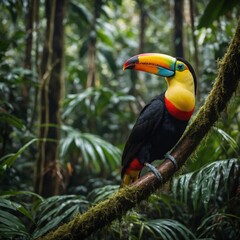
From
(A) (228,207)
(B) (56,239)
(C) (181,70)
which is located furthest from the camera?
(A) (228,207)

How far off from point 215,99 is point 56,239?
1301 millimetres

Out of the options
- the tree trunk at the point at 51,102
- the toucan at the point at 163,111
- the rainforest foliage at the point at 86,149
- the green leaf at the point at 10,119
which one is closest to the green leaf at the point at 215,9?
the rainforest foliage at the point at 86,149

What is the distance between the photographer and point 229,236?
288 cm

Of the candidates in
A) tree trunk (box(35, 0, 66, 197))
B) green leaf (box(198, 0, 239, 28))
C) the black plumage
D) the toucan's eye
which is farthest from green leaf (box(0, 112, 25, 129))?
green leaf (box(198, 0, 239, 28))

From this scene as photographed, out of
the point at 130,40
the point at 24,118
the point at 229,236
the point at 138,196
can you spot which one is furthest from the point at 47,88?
the point at 130,40

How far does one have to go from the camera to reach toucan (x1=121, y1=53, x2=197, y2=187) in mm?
2408

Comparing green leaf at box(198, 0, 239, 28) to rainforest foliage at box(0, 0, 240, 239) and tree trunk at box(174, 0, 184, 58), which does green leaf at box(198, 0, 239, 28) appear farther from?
tree trunk at box(174, 0, 184, 58)

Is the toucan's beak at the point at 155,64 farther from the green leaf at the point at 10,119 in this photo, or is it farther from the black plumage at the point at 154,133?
the green leaf at the point at 10,119

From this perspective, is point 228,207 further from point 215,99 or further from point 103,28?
point 103,28

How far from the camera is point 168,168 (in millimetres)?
2180

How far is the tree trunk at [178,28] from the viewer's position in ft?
15.3

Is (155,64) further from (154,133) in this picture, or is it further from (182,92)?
(154,133)

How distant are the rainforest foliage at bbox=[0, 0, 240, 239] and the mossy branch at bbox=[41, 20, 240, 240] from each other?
214 mm

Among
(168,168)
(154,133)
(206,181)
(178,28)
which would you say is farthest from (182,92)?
(178,28)
